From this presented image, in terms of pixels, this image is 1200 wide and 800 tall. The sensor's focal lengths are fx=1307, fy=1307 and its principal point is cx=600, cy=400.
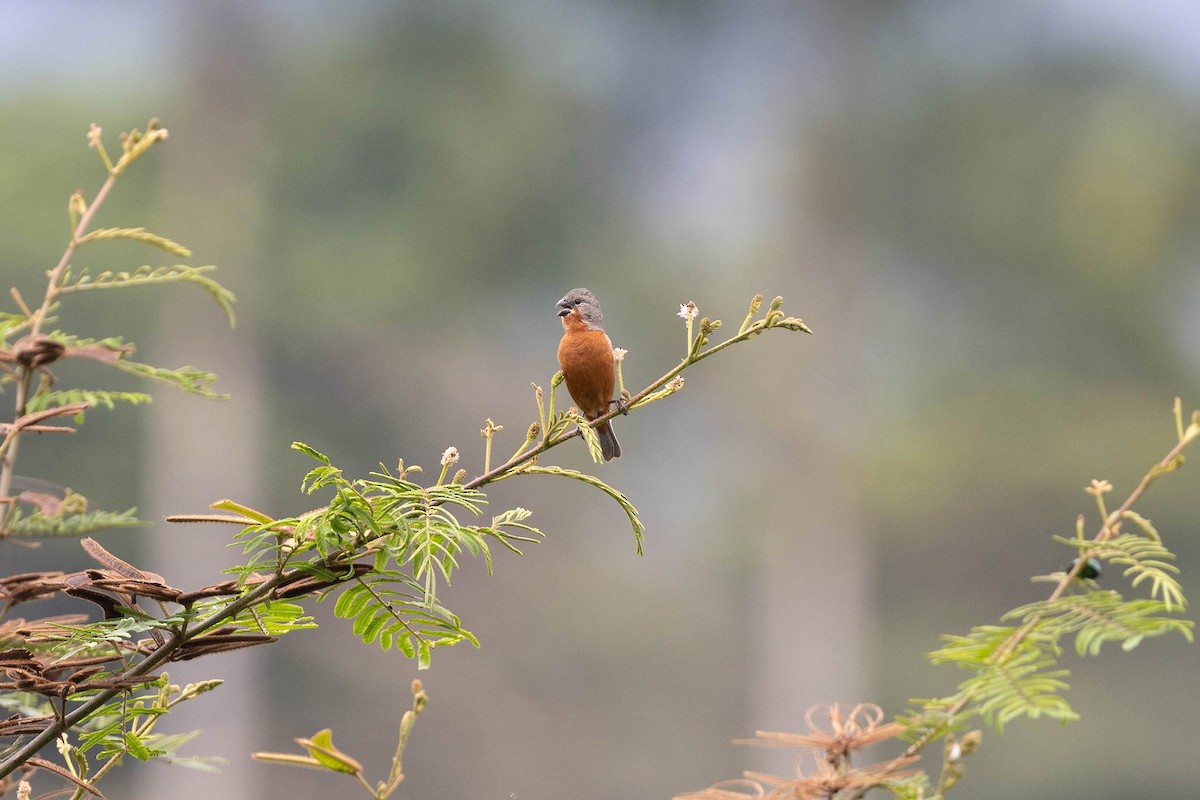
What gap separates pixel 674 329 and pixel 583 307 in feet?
40.5

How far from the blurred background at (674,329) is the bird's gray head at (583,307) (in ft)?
35.3

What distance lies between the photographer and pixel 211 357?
1380 cm

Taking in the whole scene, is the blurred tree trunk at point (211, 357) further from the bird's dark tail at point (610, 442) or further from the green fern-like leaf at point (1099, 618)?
the green fern-like leaf at point (1099, 618)

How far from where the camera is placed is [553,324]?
15883 millimetres

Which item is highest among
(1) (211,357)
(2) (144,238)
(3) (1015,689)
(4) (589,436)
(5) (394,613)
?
(1) (211,357)

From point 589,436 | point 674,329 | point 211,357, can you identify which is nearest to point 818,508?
point 674,329

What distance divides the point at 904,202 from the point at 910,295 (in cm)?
121

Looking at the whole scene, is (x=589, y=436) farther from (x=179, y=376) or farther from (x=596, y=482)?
(x=179, y=376)

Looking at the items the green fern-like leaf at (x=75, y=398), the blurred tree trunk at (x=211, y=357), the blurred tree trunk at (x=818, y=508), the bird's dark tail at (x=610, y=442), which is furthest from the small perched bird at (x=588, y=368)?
the blurred tree trunk at (x=818, y=508)

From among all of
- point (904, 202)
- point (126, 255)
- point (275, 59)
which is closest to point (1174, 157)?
point (904, 202)

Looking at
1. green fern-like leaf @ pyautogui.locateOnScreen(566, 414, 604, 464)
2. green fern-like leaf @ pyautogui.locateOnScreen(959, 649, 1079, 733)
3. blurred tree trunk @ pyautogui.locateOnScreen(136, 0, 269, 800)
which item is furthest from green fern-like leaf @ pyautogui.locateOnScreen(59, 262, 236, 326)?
blurred tree trunk @ pyautogui.locateOnScreen(136, 0, 269, 800)

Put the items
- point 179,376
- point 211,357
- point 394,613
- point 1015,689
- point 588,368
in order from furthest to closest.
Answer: point 211,357
point 588,368
point 179,376
point 394,613
point 1015,689

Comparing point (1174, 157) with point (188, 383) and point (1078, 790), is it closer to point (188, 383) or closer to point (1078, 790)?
point (1078, 790)

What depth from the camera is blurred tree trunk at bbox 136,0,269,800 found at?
13086mm
